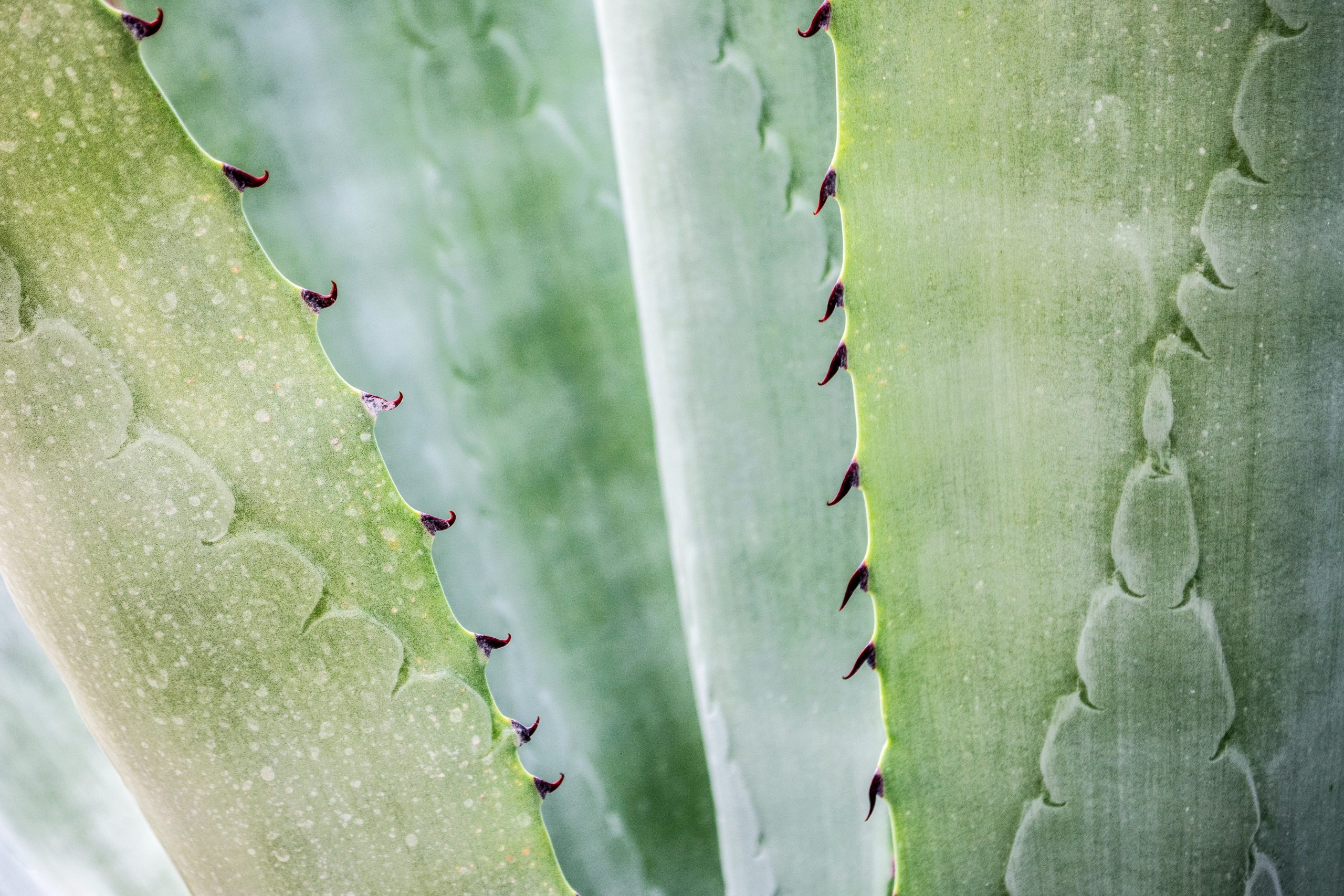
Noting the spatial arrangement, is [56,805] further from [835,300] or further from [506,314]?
[835,300]

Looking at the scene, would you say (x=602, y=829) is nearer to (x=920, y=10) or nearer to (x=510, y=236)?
(x=510, y=236)

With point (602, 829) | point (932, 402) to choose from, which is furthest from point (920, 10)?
point (602, 829)

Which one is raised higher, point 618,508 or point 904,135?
point 904,135

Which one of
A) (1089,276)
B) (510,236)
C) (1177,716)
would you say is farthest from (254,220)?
(1177,716)

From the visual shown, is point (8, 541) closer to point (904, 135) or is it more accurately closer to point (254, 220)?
point (254, 220)

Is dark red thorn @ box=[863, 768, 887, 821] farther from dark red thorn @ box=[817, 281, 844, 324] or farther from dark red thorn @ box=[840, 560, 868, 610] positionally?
dark red thorn @ box=[817, 281, 844, 324]

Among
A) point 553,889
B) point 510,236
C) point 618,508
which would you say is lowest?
point 553,889
